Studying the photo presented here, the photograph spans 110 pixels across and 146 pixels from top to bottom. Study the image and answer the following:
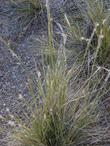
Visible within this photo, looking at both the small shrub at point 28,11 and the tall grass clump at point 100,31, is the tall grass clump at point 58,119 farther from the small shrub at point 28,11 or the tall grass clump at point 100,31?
the small shrub at point 28,11

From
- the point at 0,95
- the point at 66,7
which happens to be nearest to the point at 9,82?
the point at 0,95

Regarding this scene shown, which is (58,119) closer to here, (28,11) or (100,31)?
(100,31)

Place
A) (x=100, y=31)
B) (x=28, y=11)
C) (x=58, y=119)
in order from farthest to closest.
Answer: (x=28, y=11) → (x=100, y=31) → (x=58, y=119)

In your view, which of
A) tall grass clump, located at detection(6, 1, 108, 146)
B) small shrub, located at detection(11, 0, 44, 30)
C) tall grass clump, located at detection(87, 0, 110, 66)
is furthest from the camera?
small shrub, located at detection(11, 0, 44, 30)

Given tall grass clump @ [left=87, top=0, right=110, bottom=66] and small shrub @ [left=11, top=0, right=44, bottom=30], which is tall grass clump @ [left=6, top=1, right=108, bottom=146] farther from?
small shrub @ [left=11, top=0, right=44, bottom=30]

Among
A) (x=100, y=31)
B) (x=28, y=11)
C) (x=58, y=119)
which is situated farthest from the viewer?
(x=28, y=11)

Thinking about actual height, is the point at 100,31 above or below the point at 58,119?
above

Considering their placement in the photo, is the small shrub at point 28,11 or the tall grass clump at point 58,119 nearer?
the tall grass clump at point 58,119

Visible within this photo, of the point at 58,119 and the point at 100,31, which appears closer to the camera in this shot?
the point at 58,119

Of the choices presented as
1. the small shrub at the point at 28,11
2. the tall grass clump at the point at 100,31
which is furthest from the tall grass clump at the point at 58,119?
the small shrub at the point at 28,11

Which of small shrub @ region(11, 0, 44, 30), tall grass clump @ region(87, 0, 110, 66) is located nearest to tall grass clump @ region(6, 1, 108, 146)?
tall grass clump @ region(87, 0, 110, 66)

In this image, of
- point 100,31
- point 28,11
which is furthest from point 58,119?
point 28,11

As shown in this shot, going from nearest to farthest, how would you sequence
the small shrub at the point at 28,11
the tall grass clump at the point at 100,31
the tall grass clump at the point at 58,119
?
the tall grass clump at the point at 58,119
the tall grass clump at the point at 100,31
the small shrub at the point at 28,11

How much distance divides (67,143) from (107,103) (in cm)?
43
